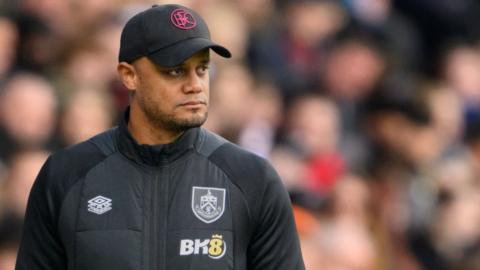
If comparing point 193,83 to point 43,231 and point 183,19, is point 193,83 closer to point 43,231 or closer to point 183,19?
point 183,19

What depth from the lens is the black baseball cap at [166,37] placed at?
500 cm

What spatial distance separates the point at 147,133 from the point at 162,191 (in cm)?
23

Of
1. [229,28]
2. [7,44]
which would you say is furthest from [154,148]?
[229,28]

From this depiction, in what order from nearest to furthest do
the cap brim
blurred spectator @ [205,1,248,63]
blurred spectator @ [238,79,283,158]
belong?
the cap brim
blurred spectator @ [238,79,283,158]
blurred spectator @ [205,1,248,63]

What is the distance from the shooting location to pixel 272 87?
1066cm

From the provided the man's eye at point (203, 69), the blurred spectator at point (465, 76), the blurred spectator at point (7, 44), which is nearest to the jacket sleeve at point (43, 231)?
the man's eye at point (203, 69)

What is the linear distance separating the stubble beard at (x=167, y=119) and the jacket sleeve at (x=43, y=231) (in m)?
0.39

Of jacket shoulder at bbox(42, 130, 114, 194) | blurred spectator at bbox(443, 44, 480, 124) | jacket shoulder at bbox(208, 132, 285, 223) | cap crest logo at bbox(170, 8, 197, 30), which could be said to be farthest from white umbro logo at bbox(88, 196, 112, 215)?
blurred spectator at bbox(443, 44, 480, 124)

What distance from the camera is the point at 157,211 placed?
5.06 m

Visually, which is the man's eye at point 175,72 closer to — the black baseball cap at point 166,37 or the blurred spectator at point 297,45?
the black baseball cap at point 166,37

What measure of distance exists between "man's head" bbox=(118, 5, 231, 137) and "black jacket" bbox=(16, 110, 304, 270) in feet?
0.47

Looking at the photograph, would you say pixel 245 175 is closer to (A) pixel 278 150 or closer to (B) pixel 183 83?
(B) pixel 183 83

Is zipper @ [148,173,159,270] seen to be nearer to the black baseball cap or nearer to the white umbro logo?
the white umbro logo

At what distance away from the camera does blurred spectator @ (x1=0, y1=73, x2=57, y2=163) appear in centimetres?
854
